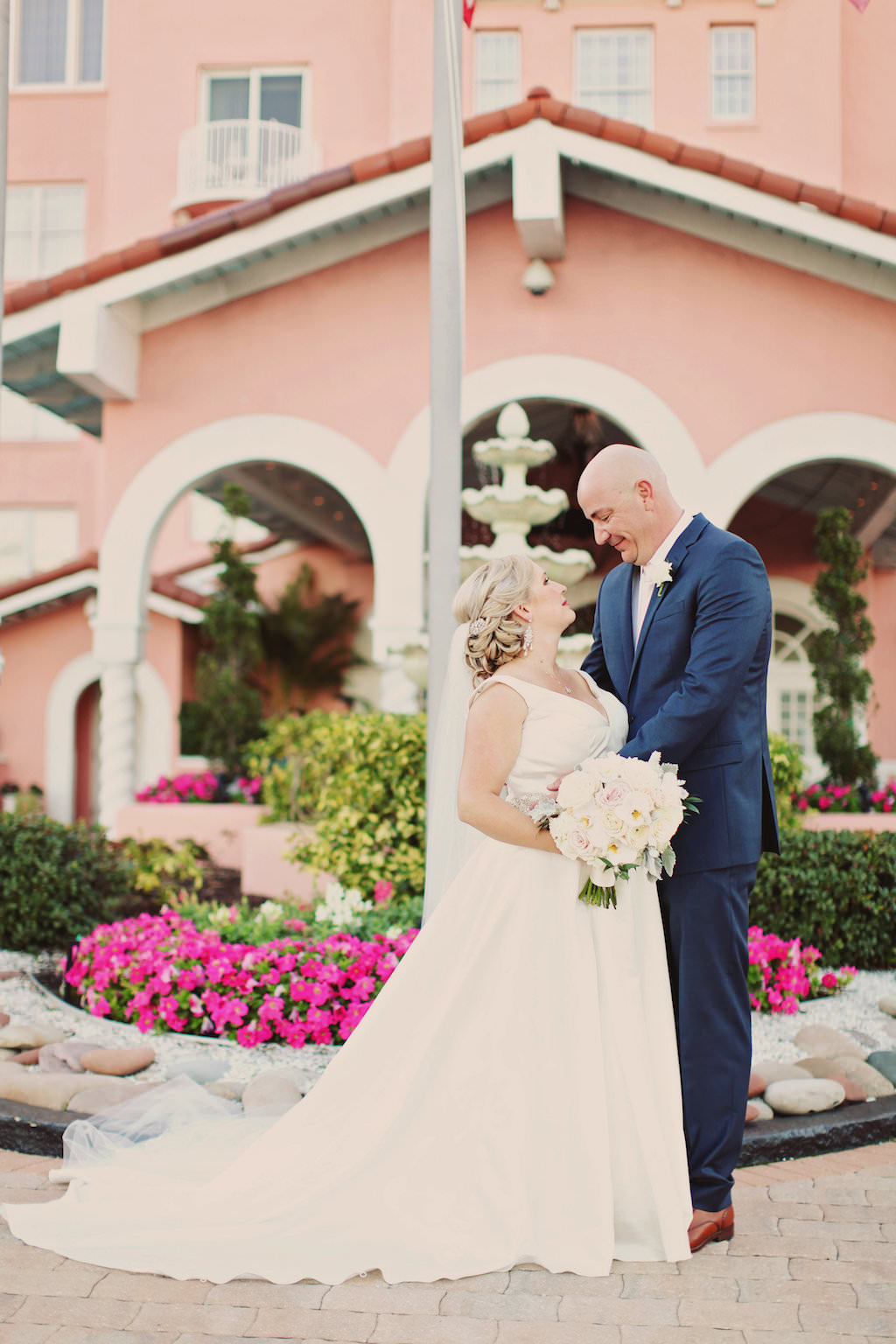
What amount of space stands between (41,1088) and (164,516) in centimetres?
702

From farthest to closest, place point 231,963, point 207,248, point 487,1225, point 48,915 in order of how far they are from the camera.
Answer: point 207,248 < point 48,915 < point 231,963 < point 487,1225

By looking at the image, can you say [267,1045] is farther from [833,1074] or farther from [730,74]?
[730,74]

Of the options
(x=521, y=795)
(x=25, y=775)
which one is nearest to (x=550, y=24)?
(x=25, y=775)

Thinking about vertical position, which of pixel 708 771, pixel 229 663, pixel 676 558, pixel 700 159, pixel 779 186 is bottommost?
pixel 708 771

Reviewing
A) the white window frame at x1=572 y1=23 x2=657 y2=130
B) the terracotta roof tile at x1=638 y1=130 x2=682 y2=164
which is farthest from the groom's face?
the white window frame at x1=572 y1=23 x2=657 y2=130

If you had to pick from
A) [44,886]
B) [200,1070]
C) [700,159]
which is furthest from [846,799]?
[200,1070]

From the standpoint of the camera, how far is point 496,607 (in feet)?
11.5

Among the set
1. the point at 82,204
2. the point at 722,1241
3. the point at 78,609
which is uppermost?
the point at 82,204

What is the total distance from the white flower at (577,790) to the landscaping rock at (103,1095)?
2.06m

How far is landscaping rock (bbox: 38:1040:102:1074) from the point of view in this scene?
4770 mm

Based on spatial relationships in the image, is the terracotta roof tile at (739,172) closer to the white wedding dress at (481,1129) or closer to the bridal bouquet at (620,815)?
the white wedding dress at (481,1129)

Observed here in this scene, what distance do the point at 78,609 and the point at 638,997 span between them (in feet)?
49.2

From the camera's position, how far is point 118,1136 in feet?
12.9

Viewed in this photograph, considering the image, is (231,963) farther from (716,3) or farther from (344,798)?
(716,3)
